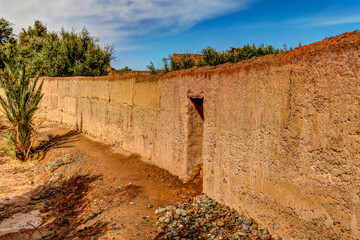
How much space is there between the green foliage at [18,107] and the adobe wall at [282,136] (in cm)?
424

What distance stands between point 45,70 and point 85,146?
7917 millimetres

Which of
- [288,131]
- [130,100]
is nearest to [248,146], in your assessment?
[288,131]

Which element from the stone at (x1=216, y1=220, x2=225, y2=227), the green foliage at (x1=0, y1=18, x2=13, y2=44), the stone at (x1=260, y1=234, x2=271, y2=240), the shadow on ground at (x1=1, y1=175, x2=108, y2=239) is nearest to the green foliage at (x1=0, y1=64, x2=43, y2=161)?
the shadow on ground at (x1=1, y1=175, x2=108, y2=239)

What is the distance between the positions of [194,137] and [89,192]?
6.97 feet

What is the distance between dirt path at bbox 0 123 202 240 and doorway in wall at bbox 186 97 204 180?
0.25 metres

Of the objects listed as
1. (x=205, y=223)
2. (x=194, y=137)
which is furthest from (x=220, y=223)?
(x=194, y=137)

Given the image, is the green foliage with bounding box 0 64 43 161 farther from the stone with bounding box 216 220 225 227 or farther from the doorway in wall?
the stone with bounding box 216 220 225 227

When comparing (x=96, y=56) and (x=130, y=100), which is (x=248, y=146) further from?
(x=96, y=56)

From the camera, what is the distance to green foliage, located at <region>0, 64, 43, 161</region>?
712cm

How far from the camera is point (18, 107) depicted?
725cm

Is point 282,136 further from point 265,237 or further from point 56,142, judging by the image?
point 56,142

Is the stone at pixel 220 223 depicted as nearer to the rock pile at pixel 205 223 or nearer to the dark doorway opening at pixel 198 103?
the rock pile at pixel 205 223

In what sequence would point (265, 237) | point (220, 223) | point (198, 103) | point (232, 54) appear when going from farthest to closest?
point (232, 54) → point (198, 103) → point (220, 223) → point (265, 237)

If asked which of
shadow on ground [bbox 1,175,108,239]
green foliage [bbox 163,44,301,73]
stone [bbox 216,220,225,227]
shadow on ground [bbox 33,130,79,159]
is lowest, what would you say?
shadow on ground [bbox 1,175,108,239]
